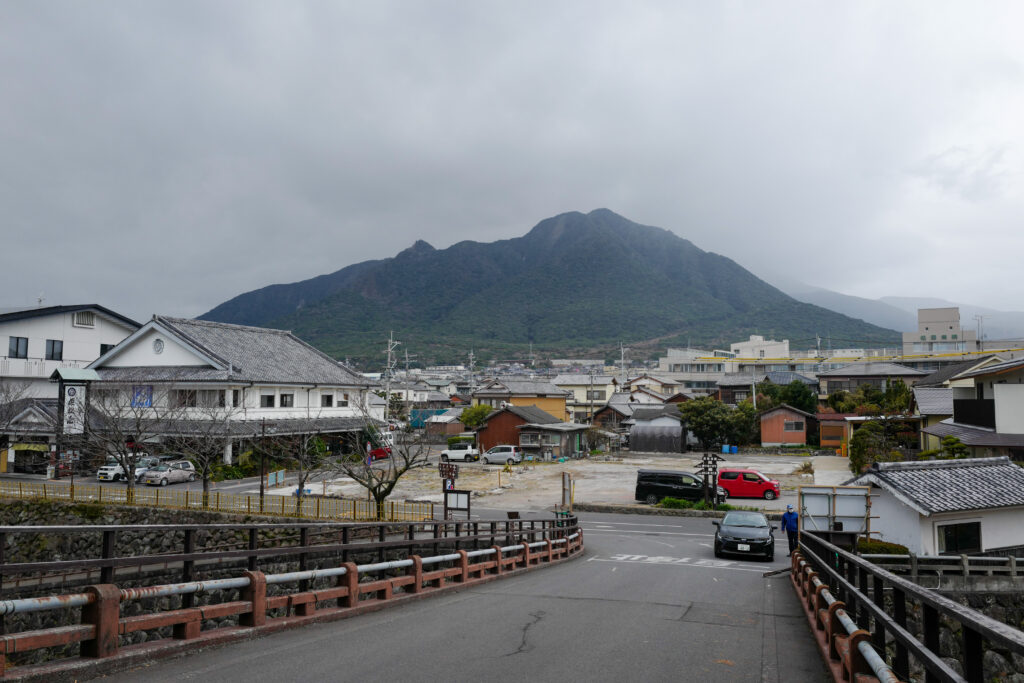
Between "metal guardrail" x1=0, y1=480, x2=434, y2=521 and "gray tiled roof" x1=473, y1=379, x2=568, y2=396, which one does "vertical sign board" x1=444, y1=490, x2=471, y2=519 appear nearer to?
"metal guardrail" x1=0, y1=480, x2=434, y2=521

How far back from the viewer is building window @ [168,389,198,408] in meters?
38.7

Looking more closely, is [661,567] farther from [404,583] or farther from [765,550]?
[404,583]

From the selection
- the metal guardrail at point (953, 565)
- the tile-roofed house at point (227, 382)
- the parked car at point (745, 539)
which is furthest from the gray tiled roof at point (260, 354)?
the metal guardrail at point (953, 565)

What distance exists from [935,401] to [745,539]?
94.0ft

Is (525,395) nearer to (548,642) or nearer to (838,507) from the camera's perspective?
(838,507)

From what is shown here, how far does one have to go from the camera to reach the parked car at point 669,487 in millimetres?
33500

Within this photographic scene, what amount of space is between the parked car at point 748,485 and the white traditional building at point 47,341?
132ft

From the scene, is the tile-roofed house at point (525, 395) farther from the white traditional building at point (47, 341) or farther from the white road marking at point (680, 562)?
the white road marking at point (680, 562)

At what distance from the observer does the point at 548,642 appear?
832 centimetres

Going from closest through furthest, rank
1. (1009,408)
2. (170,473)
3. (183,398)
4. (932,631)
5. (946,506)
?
(932,631)
(946,506)
(1009,408)
(170,473)
(183,398)

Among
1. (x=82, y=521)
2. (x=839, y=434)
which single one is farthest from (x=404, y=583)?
(x=839, y=434)

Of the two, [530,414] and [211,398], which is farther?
[530,414]

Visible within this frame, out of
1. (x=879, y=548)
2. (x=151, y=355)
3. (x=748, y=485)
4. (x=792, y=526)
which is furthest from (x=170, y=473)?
(x=879, y=548)

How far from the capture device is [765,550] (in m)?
20.6
